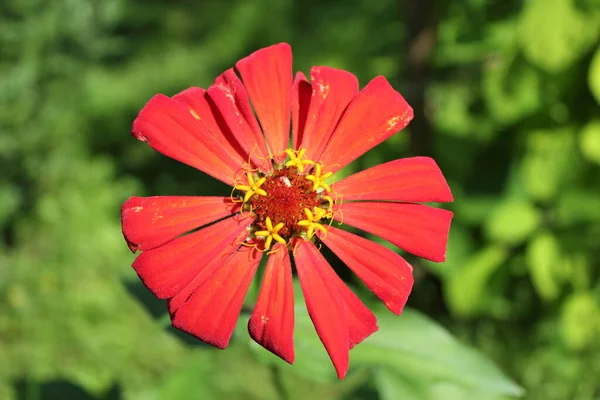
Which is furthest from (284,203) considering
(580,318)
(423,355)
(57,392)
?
(580,318)

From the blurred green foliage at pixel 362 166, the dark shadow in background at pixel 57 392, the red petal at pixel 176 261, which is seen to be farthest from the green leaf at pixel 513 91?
the dark shadow in background at pixel 57 392

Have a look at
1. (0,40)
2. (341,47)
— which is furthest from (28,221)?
(341,47)

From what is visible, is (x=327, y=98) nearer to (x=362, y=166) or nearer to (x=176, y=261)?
(x=176, y=261)

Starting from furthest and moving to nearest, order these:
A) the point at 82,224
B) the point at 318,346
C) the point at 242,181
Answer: the point at 82,224
the point at 318,346
the point at 242,181

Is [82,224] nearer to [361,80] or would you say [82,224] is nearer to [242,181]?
[361,80]

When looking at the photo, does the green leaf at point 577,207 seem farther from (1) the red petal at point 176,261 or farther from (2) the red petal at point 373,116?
(1) the red petal at point 176,261

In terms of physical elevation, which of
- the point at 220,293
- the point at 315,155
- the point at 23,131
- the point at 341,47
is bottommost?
the point at 23,131
